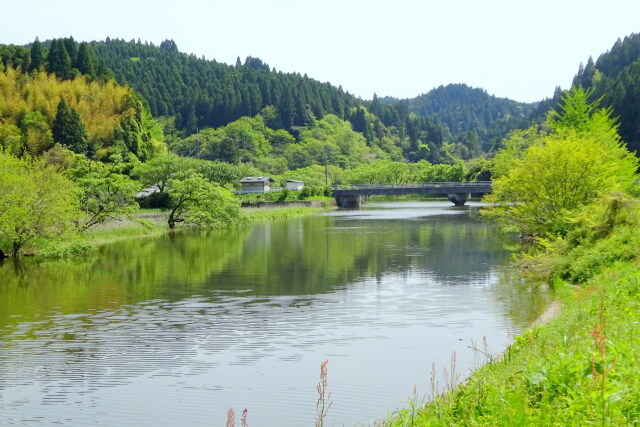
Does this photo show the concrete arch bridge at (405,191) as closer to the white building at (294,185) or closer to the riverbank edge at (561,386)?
the white building at (294,185)

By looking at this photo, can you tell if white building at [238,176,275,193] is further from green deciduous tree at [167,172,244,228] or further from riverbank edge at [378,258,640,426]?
riverbank edge at [378,258,640,426]

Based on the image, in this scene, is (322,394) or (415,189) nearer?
(322,394)

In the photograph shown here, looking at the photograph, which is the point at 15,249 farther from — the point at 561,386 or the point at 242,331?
the point at 561,386

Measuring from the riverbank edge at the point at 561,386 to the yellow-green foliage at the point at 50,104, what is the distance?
8802 cm

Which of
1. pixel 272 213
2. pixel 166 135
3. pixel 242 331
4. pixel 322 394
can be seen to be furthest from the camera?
pixel 166 135

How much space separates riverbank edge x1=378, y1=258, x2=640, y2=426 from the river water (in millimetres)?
3083

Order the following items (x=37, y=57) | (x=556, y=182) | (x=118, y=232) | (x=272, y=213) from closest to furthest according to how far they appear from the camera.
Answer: (x=556, y=182) → (x=118, y=232) → (x=272, y=213) → (x=37, y=57)

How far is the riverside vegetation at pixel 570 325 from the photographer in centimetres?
833

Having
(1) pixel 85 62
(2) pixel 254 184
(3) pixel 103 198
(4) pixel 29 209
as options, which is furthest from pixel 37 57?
(4) pixel 29 209

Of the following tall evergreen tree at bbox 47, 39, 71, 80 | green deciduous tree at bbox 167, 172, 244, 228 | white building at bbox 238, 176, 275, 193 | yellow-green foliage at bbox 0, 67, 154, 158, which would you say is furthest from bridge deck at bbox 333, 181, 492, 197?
tall evergreen tree at bbox 47, 39, 71, 80

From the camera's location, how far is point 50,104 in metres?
103

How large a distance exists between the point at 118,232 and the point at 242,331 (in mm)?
36711

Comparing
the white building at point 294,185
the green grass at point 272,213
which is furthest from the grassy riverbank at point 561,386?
the white building at point 294,185

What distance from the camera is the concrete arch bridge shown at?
4313 inches
